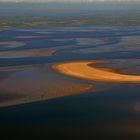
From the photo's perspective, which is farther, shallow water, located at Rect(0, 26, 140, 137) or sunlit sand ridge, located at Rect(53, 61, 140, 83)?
sunlit sand ridge, located at Rect(53, 61, 140, 83)

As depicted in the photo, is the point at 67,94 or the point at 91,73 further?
the point at 91,73

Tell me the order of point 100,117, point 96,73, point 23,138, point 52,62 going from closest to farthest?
1. point 23,138
2. point 100,117
3. point 96,73
4. point 52,62

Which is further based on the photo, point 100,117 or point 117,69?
point 117,69

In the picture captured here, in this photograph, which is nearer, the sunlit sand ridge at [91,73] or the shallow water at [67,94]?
the shallow water at [67,94]

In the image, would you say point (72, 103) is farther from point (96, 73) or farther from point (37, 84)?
point (96, 73)

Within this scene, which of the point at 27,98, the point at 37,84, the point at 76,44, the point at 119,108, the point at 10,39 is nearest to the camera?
the point at 119,108

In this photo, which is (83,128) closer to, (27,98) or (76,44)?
(27,98)

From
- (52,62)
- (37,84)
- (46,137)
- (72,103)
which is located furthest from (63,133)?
(52,62)
